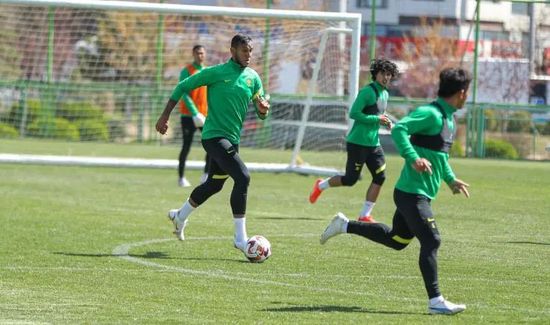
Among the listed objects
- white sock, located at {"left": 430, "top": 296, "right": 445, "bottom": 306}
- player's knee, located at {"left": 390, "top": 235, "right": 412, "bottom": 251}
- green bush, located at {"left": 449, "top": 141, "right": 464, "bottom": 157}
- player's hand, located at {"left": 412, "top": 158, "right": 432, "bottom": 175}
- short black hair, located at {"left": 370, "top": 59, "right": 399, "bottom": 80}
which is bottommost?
green bush, located at {"left": 449, "top": 141, "right": 464, "bottom": 157}

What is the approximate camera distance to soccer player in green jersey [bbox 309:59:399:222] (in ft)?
47.3

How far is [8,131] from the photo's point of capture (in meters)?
32.4

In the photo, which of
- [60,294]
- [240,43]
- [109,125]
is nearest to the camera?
[60,294]

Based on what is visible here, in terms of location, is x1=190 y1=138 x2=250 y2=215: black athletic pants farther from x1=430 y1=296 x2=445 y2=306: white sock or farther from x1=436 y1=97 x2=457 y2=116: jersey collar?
x1=430 y1=296 x2=445 y2=306: white sock

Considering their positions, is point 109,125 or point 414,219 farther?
point 109,125

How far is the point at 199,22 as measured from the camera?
30.4 metres

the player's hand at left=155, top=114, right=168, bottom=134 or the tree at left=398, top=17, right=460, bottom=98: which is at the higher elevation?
the tree at left=398, top=17, right=460, bottom=98

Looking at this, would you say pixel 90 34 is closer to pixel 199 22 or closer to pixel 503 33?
pixel 199 22

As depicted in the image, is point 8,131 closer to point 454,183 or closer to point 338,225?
point 338,225

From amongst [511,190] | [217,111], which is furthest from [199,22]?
[217,111]

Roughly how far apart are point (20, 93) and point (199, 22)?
207 inches

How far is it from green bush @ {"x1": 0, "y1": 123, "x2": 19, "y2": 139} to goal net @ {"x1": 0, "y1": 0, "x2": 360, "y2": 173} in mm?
42

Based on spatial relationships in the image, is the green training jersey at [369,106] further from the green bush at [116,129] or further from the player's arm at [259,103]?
the green bush at [116,129]

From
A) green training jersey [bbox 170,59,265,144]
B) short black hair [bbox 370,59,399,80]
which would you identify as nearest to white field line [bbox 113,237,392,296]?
green training jersey [bbox 170,59,265,144]
